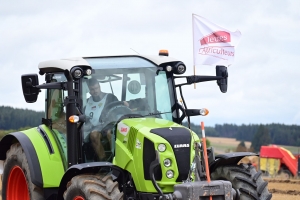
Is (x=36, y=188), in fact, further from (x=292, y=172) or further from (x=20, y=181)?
(x=292, y=172)

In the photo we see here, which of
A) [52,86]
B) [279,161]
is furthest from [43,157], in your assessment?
[279,161]

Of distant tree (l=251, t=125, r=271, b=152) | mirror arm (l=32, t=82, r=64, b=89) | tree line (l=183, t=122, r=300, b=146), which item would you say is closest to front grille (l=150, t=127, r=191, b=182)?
mirror arm (l=32, t=82, r=64, b=89)

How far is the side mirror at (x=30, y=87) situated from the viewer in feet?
32.4

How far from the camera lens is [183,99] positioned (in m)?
10.3

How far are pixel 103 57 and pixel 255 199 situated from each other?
311 cm

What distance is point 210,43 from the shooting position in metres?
10.9

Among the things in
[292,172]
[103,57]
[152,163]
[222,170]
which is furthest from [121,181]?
[292,172]

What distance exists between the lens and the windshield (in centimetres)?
982

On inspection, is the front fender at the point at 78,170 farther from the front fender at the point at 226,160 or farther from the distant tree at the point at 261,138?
the distant tree at the point at 261,138

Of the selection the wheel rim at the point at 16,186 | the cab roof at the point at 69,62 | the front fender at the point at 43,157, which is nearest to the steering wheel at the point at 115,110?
the cab roof at the point at 69,62

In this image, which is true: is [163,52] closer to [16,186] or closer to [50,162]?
[50,162]

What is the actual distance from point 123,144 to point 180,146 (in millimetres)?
841

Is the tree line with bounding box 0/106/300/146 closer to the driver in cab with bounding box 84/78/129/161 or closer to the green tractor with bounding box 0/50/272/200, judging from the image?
the green tractor with bounding box 0/50/272/200

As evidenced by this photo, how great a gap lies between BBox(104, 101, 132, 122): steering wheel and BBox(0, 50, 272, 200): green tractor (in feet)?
0.05
